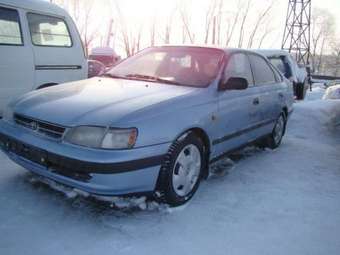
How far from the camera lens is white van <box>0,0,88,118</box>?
15.8ft

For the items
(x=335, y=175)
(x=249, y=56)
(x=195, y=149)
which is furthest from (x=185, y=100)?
(x=335, y=175)

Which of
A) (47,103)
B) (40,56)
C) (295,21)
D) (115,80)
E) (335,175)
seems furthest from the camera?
(295,21)

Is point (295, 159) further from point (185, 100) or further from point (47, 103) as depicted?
point (47, 103)

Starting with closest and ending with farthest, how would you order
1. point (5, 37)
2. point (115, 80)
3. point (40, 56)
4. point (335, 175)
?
point (115, 80) → point (335, 175) → point (5, 37) → point (40, 56)

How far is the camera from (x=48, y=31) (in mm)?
5285

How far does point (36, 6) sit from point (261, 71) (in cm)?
315

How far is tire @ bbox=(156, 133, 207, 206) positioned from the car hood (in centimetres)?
42

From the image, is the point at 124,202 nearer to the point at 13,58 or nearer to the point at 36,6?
the point at 13,58

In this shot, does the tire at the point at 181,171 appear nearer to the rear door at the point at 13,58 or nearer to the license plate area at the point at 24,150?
the license plate area at the point at 24,150

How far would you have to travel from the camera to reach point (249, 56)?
4.46m

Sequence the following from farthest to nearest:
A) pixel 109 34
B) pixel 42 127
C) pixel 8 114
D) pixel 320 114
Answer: pixel 109 34, pixel 320 114, pixel 8 114, pixel 42 127

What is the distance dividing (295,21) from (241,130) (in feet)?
89.4

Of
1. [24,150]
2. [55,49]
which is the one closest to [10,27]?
[55,49]

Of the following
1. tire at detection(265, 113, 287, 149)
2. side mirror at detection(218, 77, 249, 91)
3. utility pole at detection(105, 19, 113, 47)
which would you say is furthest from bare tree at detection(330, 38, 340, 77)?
side mirror at detection(218, 77, 249, 91)
